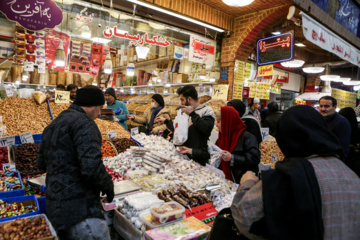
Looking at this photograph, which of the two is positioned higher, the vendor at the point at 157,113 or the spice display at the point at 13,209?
the vendor at the point at 157,113

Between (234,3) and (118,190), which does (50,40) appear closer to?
(234,3)

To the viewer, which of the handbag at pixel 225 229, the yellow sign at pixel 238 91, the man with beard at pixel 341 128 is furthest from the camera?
the yellow sign at pixel 238 91

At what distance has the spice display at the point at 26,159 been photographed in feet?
9.52

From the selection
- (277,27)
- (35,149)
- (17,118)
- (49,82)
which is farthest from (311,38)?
(49,82)

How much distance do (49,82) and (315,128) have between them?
10726 millimetres

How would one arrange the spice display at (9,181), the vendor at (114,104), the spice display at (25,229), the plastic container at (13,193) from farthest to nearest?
the vendor at (114,104), the spice display at (9,181), the plastic container at (13,193), the spice display at (25,229)

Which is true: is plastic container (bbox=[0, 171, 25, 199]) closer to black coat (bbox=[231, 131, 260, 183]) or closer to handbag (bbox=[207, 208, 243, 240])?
handbag (bbox=[207, 208, 243, 240])

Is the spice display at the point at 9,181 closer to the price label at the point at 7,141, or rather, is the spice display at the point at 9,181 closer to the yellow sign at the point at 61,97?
the price label at the point at 7,141

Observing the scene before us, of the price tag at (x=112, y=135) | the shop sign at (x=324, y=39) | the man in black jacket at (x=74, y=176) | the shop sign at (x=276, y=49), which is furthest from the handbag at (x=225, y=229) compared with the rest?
the shop sign at (x=276, y=49)

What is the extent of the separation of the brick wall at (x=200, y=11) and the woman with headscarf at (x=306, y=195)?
5.23 m

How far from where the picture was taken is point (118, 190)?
7.96ft

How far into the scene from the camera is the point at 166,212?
75.5 inches

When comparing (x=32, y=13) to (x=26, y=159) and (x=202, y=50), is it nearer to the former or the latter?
(x=26, y=159)

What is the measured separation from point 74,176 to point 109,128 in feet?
9.45
